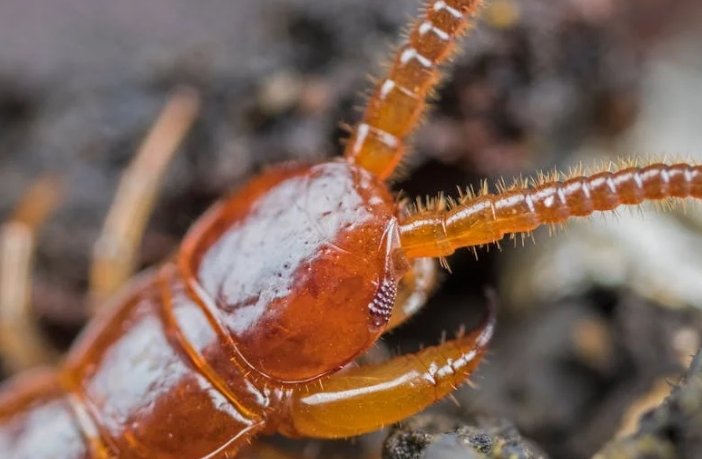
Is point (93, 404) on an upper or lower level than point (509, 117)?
lower

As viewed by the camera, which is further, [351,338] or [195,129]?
[195,129]

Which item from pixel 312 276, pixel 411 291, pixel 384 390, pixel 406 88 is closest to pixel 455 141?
pixel 406 88

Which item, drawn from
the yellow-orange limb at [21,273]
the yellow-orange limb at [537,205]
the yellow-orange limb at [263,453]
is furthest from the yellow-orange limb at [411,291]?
the yellow-orange limb at [21,273]

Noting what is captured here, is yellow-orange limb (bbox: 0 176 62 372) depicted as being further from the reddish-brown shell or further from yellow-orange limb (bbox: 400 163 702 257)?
yellow-orange limb (bbox: 400 163 702 257)

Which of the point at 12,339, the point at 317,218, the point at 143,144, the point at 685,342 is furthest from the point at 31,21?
the point at 685,342

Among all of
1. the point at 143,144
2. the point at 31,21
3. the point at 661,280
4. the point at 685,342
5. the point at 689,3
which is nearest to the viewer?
the point at 685,342

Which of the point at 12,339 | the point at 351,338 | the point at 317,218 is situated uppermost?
the point at 317,218

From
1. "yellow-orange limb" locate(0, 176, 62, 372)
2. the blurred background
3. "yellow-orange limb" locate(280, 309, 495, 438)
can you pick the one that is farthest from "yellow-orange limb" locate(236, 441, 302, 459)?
"yellow-orange limb" locate(0, 176, 62, 372)

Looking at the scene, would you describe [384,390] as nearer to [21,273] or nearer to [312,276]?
[312,276]

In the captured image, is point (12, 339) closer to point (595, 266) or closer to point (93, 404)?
point (93, 404)
